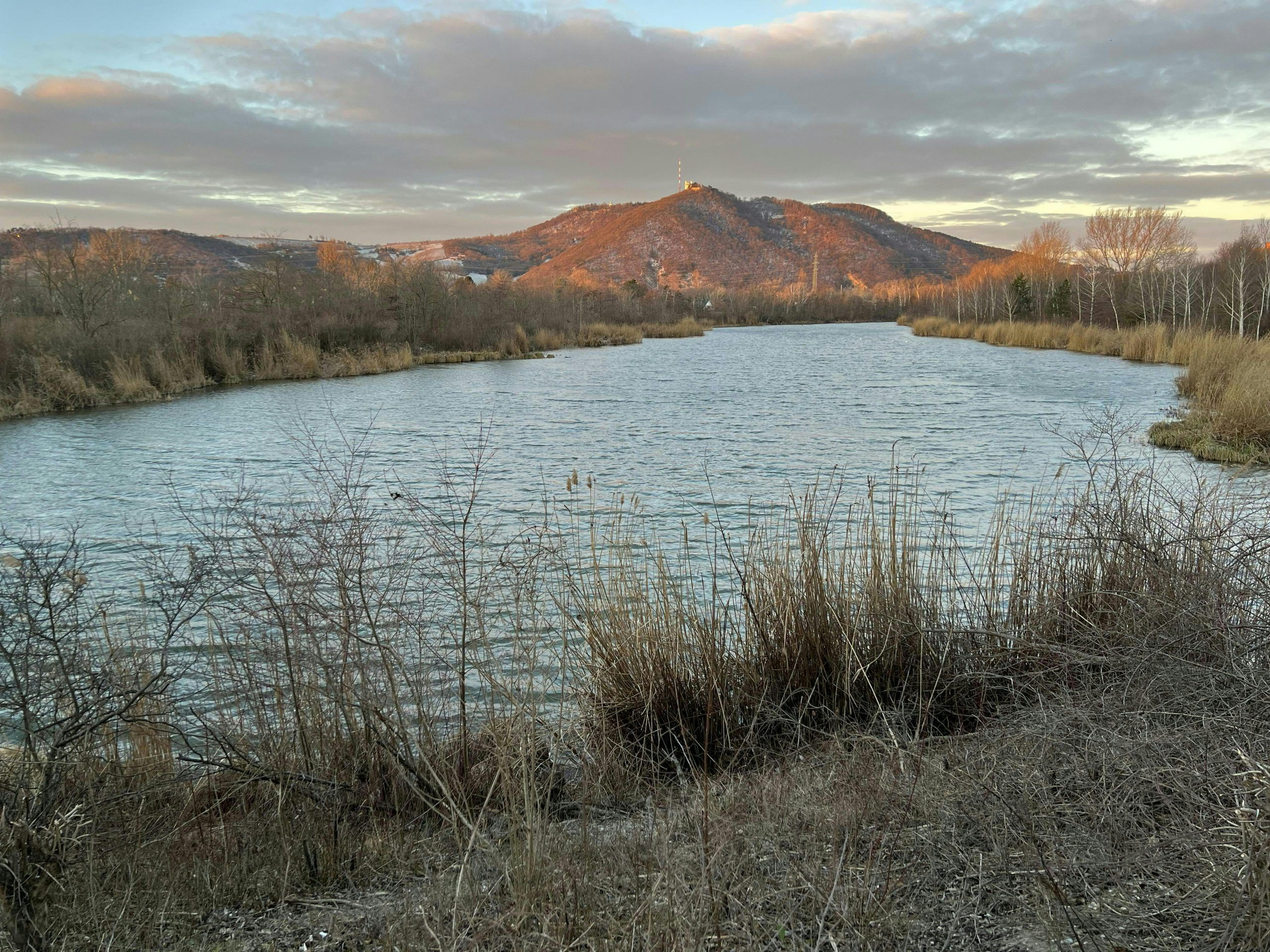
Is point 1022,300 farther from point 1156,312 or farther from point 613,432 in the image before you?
point 613,432

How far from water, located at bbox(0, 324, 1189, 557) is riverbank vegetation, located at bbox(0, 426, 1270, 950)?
199cm

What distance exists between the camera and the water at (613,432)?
11.9m

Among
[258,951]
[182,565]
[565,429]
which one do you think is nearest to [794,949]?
[258,951]

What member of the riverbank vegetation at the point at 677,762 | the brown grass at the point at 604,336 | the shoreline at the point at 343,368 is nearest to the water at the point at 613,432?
the shoreline at the point at 343,368

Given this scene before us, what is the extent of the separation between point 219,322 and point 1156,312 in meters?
40.5

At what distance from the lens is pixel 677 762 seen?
3.19 meters

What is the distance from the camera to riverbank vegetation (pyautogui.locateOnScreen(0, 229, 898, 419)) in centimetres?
2319

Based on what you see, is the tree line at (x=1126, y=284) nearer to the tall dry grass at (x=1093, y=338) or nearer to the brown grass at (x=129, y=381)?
the tall dry grass at (x=1093, y=338)

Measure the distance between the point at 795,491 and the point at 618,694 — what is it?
275 inches

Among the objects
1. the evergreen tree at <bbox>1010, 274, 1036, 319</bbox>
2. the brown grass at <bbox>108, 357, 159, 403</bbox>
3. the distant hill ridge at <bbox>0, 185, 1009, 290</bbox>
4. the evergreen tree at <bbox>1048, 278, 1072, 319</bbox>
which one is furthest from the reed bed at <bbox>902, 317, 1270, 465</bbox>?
the distant hill ridge at <bbox>0, 185, 1009, 290</bbox>

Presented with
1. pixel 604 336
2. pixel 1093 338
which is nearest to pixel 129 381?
pixel 604 336

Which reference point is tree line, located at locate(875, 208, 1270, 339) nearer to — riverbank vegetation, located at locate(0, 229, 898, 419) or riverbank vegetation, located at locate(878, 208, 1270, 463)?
riverbank vegetation, located at locate(878, 208, 1270, 463)

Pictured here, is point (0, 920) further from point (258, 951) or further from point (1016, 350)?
point (1016, 350)

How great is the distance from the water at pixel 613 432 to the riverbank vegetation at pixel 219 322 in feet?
4.01
